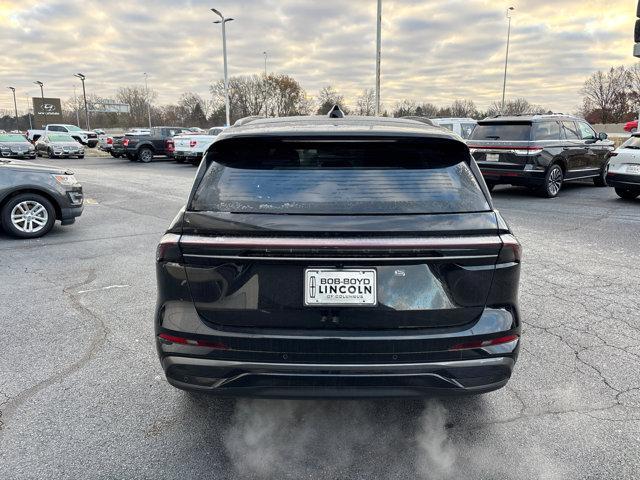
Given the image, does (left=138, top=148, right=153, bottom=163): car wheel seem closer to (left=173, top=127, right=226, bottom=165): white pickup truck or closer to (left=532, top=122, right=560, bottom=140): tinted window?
(left=173, top=127, right=226, bottom=165): white pickup truck

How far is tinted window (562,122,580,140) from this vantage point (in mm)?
11797

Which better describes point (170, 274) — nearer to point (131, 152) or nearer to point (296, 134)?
point (296, 134)

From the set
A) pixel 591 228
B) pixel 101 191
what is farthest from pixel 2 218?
pixel 591 228

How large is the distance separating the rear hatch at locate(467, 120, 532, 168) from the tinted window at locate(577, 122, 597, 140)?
234cm

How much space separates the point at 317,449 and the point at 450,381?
0.83 metres

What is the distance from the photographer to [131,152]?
26250 mm

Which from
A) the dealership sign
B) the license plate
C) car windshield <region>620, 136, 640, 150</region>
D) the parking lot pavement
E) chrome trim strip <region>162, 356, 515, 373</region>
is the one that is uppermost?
the dealership sign

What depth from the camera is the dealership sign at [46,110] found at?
7369 cm

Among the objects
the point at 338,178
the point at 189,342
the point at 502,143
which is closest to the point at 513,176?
the point at 502,143

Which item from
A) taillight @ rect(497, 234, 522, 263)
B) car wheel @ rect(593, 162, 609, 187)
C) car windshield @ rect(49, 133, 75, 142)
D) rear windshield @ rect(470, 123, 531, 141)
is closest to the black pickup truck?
car windshield @ rect(49, 133, 75, 142)

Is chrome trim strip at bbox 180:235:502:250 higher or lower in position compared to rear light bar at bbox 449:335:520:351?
higher

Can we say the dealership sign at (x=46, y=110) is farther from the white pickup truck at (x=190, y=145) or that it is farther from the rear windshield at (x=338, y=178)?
the rear windshield at (x=338, y=178)

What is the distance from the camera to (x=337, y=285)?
2277 mm

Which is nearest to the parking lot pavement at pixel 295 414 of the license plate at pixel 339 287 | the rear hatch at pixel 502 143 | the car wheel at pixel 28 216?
the license plate at pixel 339 287
